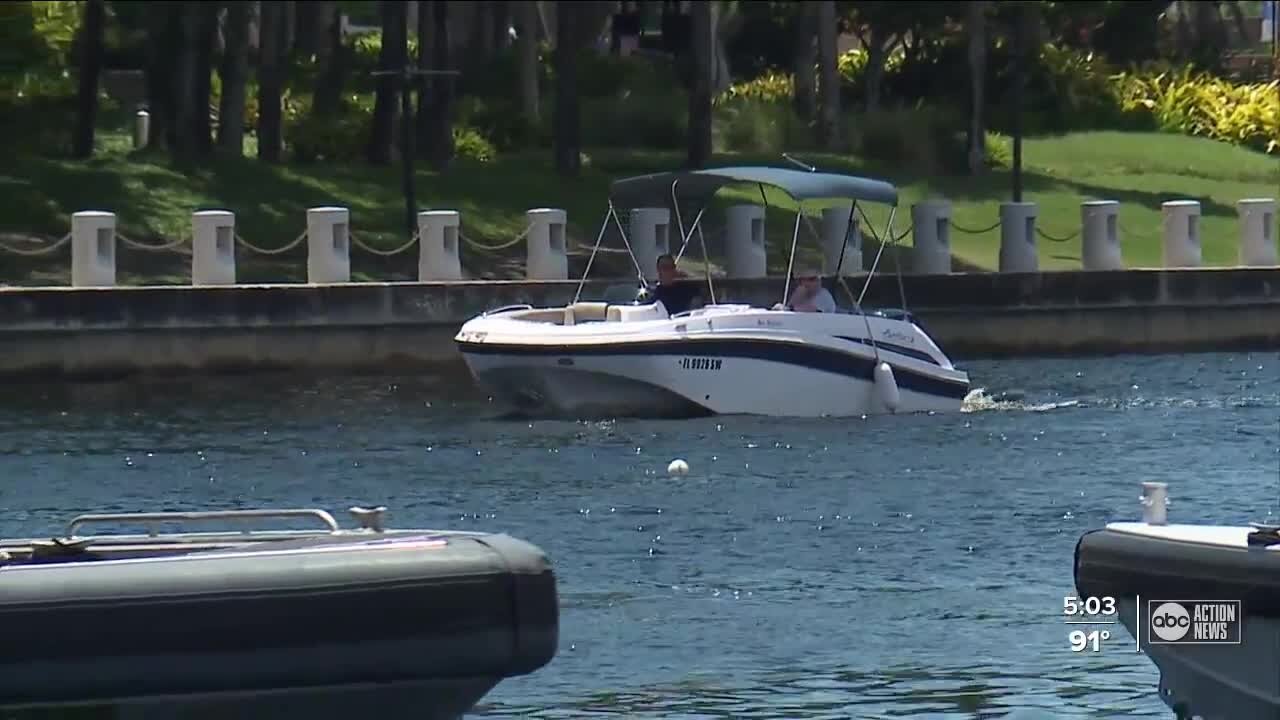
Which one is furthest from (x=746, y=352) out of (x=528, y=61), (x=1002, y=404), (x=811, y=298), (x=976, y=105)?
(x=528, y=61)

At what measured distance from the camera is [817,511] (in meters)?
20.9

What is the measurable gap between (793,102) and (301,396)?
79.3 feet

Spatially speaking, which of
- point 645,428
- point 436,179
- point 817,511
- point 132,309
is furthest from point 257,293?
point 817,511

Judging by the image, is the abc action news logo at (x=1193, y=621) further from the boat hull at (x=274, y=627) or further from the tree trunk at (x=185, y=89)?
the tree trunk at (x=185, y=89)

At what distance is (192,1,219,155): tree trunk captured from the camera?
42.8 m

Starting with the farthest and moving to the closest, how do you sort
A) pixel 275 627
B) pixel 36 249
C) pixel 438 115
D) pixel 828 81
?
pixel 828 81 → pixel 438 115 → pixel 36 249 → pixel 275 627

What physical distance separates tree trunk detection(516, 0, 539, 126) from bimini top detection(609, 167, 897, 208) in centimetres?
1956

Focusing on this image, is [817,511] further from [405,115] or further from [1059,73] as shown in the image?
[1059,73]

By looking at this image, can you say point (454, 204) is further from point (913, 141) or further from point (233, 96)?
point (913, 141)

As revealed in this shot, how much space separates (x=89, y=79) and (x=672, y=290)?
16.0 m

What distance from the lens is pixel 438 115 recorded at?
141 feet

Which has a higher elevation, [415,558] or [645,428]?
[415,558]

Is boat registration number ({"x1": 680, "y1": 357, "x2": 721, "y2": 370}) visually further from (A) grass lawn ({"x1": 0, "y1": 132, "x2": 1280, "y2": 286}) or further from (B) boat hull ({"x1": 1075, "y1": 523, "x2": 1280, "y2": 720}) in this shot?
(B) boat hull ({"x1": 1075, "y1": 523, "x2": 1280, "y2": 720})

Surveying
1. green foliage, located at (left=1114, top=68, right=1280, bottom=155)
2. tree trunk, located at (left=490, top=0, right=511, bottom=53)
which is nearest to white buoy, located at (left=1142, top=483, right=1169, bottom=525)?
green foliage, located at (left=1114, top=68, right=1280, bottom=155)
